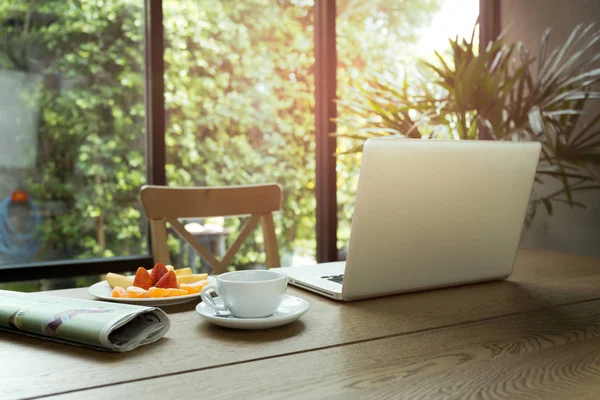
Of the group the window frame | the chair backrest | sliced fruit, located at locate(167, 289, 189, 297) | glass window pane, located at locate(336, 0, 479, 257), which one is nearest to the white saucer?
A: sliced fruit, located at locate(167, 289, 189, 297)

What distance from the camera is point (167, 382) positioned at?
62 cm

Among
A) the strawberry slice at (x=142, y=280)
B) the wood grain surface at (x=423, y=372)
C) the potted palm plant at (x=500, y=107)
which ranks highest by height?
the potted palm plant at (x=500, y=107)

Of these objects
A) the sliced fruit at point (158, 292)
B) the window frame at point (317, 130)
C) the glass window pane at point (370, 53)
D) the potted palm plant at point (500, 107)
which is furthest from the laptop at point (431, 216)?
the glass window pane at point (370, 53)

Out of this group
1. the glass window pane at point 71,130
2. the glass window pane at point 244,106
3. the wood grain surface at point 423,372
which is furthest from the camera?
the glass window pane at point 244,106

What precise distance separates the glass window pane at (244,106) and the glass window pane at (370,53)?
6.8 inches

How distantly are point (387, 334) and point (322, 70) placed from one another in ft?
7.93

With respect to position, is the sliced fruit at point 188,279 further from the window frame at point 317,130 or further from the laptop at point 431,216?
the window frame at point 317,130

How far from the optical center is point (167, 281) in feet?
3.36

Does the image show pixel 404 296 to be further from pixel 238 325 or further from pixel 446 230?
pixel 238 325

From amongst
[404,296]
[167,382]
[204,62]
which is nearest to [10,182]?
[204,62]

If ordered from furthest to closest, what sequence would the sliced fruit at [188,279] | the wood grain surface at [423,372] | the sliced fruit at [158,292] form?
the sliced fruit at [188,279] < the sliced fruit at [158,292] < the wood grain surface at [423,372]

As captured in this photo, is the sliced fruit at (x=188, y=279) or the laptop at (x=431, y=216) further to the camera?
the sliced fruit at (x=188, y=279)

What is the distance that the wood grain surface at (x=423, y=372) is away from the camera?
60 centimetres

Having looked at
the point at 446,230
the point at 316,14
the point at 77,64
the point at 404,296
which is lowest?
the point at 404,296
